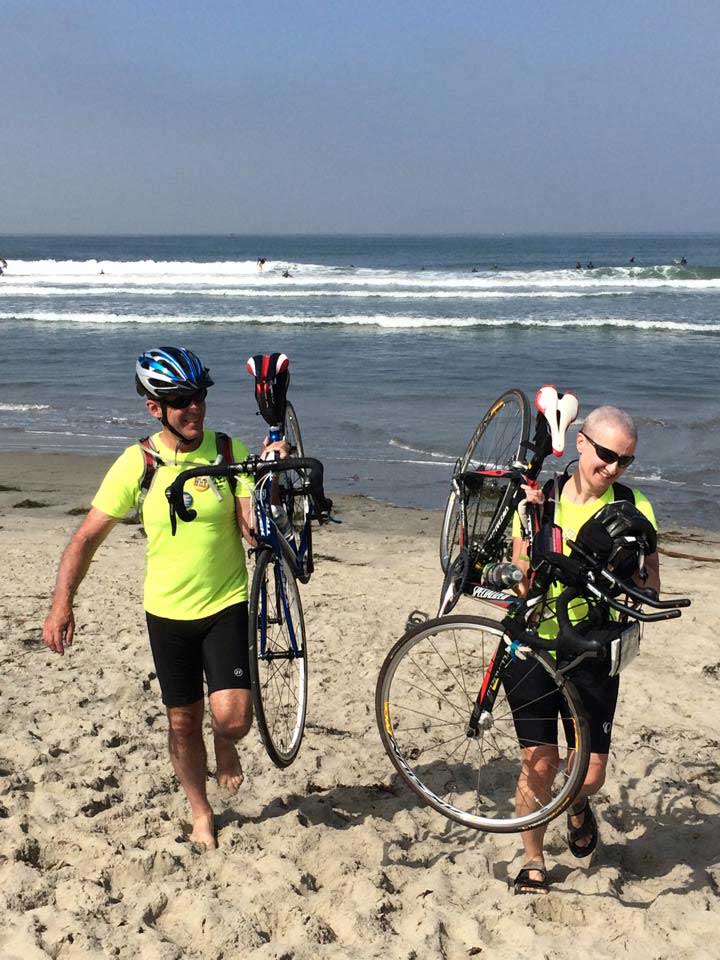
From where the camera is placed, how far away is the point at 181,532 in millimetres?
3994

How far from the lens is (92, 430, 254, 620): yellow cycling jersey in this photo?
397 centimetres

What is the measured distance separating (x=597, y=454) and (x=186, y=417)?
1.69 m

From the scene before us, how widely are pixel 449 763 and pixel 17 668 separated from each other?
2.82 meters

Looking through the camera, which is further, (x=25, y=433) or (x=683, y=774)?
(x=25, y=433)

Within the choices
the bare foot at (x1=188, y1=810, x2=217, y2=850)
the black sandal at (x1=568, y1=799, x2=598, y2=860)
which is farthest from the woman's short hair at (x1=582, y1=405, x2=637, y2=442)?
the bare foot at (x1=188, y1=810, x2=217, y2=850)

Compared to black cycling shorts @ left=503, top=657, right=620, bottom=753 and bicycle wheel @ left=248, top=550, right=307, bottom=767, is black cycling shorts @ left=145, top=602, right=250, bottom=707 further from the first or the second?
black cycling shorts @ left=503, top=657, right=620, bottom=753

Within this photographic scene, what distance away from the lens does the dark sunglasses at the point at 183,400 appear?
397 centimetres


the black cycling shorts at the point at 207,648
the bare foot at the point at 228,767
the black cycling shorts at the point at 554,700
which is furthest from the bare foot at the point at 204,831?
the black cycling shorts at the point at 554,700

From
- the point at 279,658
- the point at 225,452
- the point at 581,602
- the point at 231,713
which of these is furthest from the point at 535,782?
the point at 225,452

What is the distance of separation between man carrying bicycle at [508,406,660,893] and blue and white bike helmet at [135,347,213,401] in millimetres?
1445

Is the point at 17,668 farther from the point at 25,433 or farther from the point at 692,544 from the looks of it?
the point at 25,433

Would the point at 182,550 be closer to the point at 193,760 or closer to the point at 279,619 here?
the point at 279,619

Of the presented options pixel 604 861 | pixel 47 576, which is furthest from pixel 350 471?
pixel 604 861

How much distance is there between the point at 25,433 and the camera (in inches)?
592
